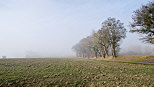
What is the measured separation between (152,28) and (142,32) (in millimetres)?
2426

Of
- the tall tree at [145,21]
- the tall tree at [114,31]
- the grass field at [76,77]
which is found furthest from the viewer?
the tall tree at [114,31]

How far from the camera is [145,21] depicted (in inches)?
934

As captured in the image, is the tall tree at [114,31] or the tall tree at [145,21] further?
the tall tree at [114,31]

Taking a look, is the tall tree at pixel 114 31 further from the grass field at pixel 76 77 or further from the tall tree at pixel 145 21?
the grass field at pixel 76 77

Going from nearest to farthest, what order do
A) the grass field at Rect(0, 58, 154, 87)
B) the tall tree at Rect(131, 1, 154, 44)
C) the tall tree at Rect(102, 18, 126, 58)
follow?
1. the grass field at Rect(0, 58, 154, 87)
2. the tall tree at Rect(131, 1, 154, 44)
3. the tall tree at Rect(102, 18, 126, 58)

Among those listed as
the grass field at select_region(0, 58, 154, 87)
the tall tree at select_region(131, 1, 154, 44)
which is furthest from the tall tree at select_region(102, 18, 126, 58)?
the grass field at select_region(0, 58, 154, 87)

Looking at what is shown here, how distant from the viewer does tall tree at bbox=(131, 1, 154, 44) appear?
2277 centimetres

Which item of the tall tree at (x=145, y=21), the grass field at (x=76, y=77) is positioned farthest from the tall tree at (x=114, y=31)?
the grass field at (x=76, y=77)

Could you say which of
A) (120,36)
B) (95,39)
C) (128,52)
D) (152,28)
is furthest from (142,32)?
Result: (128,52)

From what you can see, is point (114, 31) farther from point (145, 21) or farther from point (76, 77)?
point (76, 77)

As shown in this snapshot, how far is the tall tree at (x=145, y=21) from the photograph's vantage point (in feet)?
74.7

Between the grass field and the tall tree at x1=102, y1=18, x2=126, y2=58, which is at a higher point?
the tall tree at x1=102, y1=18, x2=126, y2=58

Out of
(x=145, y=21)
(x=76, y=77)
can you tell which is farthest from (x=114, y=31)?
(x=76, y=77)

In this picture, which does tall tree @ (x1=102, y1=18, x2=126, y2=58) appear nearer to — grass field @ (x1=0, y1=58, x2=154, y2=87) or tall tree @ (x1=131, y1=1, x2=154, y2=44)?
tall tree @ (x1=131, y1=1, x2=154, y2=44)
